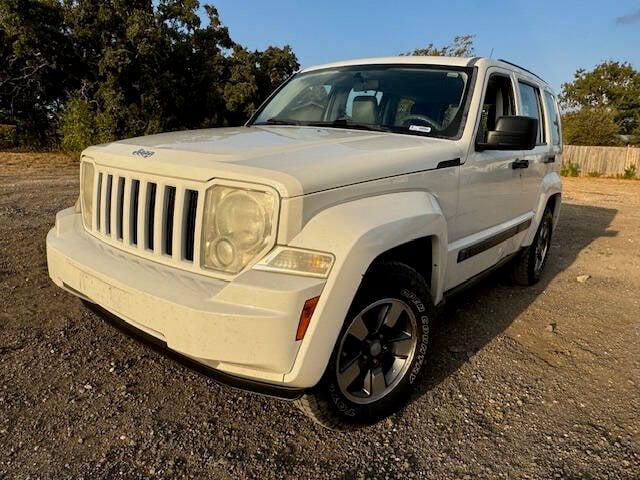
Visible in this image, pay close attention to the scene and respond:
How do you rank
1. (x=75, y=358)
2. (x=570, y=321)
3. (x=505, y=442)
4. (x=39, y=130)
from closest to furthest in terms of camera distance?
(x=505, y=442), (x=75, y=358), (x=570, y=321), (x=39, y=130)

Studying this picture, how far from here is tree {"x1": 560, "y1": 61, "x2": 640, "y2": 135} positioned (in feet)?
133

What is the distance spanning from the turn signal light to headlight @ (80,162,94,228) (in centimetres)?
155

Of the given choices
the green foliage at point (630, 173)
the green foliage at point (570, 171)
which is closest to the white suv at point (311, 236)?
the green foliage at point (570, 171)

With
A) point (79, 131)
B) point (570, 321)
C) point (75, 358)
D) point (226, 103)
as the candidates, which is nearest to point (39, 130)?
point (79, 131)

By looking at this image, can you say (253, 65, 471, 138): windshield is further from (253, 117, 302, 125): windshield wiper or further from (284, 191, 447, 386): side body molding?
(284, 191, 447, 386): side body molding

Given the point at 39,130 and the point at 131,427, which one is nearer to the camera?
the point at 131,427

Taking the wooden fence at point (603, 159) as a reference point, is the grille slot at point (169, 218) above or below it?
below

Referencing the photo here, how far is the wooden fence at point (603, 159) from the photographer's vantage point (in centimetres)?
2158

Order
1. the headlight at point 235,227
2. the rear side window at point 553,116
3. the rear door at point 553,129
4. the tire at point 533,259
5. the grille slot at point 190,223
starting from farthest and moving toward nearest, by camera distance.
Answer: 1. the rear side window at point 553,116
2. the rear door at point 553,129
3. the tire at point 533,259
4. the grille slot at point 190,223
5. the headlight at point 235,227

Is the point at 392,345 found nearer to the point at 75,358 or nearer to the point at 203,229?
the point at 203,229

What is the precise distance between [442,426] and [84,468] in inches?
65.0

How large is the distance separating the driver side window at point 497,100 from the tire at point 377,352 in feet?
5.25

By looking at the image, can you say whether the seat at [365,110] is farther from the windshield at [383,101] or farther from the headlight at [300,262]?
the headlight at [300,262]

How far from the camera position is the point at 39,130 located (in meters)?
17.4
